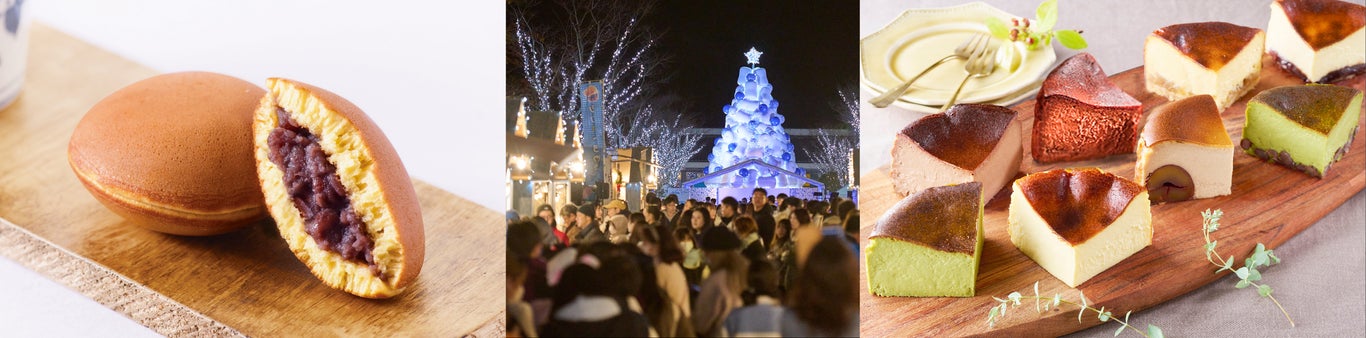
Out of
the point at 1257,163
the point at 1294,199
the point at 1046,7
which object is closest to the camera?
the point at 1294,199

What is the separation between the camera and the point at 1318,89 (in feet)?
7.30

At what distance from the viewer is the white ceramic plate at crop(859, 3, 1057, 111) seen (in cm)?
236

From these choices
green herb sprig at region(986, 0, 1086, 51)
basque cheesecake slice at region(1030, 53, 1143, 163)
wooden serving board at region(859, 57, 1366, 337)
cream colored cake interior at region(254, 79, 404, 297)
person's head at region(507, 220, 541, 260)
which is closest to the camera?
person's head at region(507, 220, 541, 260)

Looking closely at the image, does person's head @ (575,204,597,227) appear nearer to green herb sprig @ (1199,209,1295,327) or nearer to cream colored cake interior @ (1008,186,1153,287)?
cream colored cake interior @ (1008,186,1153,287)

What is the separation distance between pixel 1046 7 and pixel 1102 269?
27.7 inches

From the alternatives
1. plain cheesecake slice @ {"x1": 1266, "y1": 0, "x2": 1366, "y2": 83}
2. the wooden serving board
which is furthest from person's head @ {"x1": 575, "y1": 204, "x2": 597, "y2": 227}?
plain cheesecake slice @ {"x1": 1266, "y1": 0, "x2": 1366, "y2": 83}

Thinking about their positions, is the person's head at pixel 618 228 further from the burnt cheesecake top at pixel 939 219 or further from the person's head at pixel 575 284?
the burnt cheesecake top at pixel 939 219

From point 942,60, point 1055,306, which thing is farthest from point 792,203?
point 942,60

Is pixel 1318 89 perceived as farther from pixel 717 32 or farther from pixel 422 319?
pixel 422 319

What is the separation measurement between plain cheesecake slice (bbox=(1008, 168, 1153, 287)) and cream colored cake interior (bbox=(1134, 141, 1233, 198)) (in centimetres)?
16

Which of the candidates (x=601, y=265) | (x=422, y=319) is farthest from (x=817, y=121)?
(x=422, y=319)

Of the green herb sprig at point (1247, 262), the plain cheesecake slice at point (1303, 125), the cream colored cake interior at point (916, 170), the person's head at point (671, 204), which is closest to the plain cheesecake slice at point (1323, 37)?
the plain cheesecake slice at point (1303, 125)

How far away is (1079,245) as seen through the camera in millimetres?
1840

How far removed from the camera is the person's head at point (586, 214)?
130 cm
